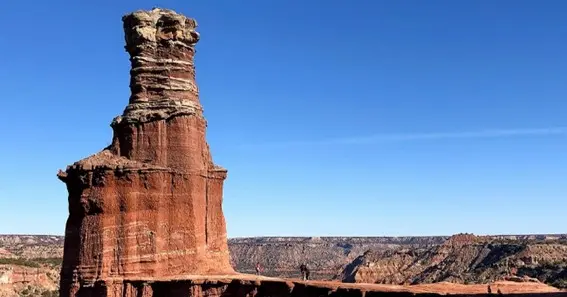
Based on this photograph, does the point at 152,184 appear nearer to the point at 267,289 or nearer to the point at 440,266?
the point at 267,289

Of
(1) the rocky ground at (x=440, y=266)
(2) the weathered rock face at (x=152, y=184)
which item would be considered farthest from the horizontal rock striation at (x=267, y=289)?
(1) the rocky ground at (x=440, y=266)

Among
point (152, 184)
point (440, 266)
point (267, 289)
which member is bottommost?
point (267, 289)

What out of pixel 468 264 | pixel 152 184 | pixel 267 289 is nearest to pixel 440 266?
pixel 468 264

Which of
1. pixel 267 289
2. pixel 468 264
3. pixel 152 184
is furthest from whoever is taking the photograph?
pixel 468 264

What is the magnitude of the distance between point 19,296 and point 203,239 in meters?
68.9

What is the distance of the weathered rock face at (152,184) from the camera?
28.9m

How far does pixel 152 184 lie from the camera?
29.4 m

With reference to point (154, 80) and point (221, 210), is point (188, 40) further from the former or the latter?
point (221, 210)

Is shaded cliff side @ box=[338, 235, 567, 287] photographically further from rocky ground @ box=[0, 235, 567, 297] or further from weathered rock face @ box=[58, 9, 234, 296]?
weathered rock face @ box=[58, 9, 234, 296]

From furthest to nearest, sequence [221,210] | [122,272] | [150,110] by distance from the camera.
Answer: [221,210] < [150,110] < [122,272]

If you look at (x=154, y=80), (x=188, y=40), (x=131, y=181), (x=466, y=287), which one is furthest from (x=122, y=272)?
(x=466, y=287)

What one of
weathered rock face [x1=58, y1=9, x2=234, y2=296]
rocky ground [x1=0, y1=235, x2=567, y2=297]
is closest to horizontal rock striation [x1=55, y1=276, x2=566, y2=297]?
weathered rock face [x1=58, y1=9, x2=234, y2=296]

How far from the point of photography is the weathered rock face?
28.9 metres

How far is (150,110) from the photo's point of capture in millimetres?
30594
